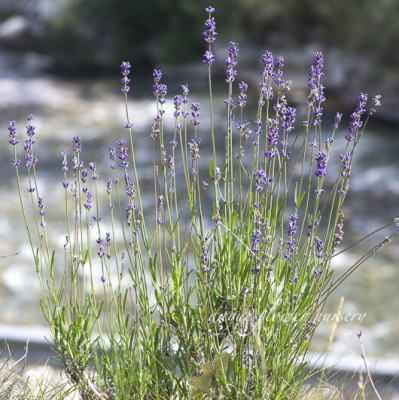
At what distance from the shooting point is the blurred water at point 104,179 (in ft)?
15.6

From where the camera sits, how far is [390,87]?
947 cm

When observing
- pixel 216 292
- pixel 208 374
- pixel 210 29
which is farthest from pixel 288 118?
pixel 208 374

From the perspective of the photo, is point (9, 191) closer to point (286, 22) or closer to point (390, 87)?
point (390, 87)

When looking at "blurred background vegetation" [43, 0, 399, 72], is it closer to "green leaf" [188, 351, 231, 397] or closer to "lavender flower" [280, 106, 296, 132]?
"lavender flower" [280, 106, 296, 132]

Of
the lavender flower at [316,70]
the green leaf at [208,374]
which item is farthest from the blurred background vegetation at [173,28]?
the green leaf at [208,374]

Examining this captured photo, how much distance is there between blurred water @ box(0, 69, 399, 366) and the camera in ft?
15.6

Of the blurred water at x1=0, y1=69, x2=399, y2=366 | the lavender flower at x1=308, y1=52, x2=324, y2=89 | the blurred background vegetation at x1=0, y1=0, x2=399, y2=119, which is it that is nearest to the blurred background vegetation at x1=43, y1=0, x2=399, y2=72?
the blurred background vegetation at x1=0, y1=0, x2=399, y2=119

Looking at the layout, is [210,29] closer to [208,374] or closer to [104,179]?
[208,374]

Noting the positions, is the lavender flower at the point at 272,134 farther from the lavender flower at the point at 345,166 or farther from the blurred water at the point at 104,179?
the blurred water at the point at 104,179

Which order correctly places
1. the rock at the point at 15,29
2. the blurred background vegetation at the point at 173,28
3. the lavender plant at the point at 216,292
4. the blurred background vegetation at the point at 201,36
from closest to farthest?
the lavender plant at the point at 216,292
the blurred background vegetation at the point at 201,36
the blurred background vegetation at the point at 173,28
the rock at the point at 15,29

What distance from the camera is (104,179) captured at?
7.57 meters

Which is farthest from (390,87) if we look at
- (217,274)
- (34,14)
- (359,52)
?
(34,14)

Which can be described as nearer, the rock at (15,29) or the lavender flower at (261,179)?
the lavender flower at (261,179)

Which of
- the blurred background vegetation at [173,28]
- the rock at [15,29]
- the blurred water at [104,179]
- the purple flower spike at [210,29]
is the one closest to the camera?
the purple flower spike at [210,29]
